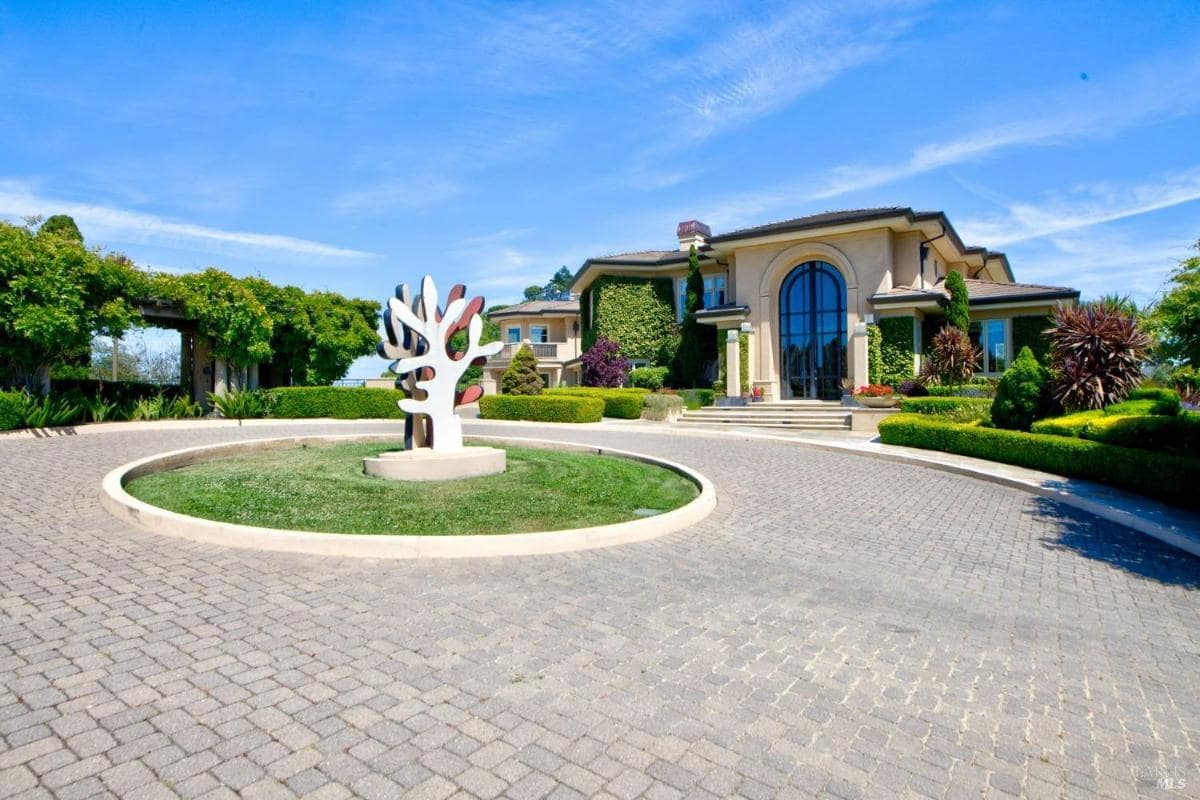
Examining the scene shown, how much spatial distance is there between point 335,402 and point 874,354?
71.3 ft

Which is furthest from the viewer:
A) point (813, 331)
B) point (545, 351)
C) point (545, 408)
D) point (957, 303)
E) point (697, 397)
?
point (545, 351)

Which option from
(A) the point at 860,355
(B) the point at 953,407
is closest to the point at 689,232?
(A) the point at 860,355

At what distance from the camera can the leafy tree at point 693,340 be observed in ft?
103

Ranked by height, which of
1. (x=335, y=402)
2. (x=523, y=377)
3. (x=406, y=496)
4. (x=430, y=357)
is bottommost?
(x=406, y=496)

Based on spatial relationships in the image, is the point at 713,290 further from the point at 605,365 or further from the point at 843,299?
the point at 843,299

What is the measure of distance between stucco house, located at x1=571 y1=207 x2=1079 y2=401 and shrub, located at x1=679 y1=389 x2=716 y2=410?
54.4 inches

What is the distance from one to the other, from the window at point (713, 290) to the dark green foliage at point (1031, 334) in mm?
12540

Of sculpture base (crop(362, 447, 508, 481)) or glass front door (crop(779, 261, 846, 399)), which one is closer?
sculpture base (crop(362, 447, 508, 481))

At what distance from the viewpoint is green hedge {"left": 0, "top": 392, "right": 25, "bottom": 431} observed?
17.2 meters

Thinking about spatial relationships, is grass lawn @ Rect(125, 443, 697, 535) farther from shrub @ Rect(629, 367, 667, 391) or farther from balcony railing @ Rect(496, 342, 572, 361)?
balcony railing @ Rect(496, 342, 572, 361)

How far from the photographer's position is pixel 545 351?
40.2 meters

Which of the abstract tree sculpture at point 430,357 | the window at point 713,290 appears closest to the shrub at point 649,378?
the window at point 713,290

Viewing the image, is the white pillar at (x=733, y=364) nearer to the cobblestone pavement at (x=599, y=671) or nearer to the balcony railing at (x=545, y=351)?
the balcony railing at (x=545, y=351)

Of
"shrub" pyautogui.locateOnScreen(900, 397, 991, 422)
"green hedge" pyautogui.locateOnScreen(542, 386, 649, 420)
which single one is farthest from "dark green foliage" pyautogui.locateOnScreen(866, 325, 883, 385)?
"green hedge" pyautogui.locateOnScreen(542, 386, 649, 420)
